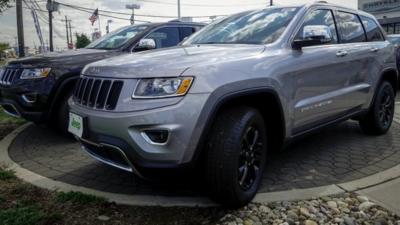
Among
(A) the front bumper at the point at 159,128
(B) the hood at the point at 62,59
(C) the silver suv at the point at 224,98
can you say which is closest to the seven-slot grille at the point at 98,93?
(C) the silver suv at the point at 224,98

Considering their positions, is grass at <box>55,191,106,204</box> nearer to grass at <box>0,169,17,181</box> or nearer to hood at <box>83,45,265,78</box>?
grass at <box>0,169,17,181</box>

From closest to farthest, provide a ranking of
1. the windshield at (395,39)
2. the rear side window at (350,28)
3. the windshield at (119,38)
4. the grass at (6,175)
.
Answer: the grass at (6,175) < the rear side window at (350,28) < the windshield at (119,38) < the windshield at (395,39)

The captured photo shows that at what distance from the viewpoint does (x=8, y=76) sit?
5.81 metres

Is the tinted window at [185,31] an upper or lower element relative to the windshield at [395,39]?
upper

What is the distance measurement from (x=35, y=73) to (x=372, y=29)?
4533mm

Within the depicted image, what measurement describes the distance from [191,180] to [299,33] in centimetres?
176

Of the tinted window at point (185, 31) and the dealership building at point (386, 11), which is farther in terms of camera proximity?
the dealership building at point (386, 11)

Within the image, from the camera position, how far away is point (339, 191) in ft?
12.7

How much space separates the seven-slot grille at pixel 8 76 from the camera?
5.71m

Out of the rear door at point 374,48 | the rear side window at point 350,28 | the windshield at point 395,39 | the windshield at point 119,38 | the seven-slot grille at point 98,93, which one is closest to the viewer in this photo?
the seven-slot grille at point 98,93

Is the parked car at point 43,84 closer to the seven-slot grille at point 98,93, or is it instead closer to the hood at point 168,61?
the seven-slot grille at point 98,93

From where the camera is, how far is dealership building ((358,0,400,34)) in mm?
39922

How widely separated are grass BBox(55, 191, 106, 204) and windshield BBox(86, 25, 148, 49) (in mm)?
3396

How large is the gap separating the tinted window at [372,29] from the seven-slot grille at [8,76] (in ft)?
15.2
